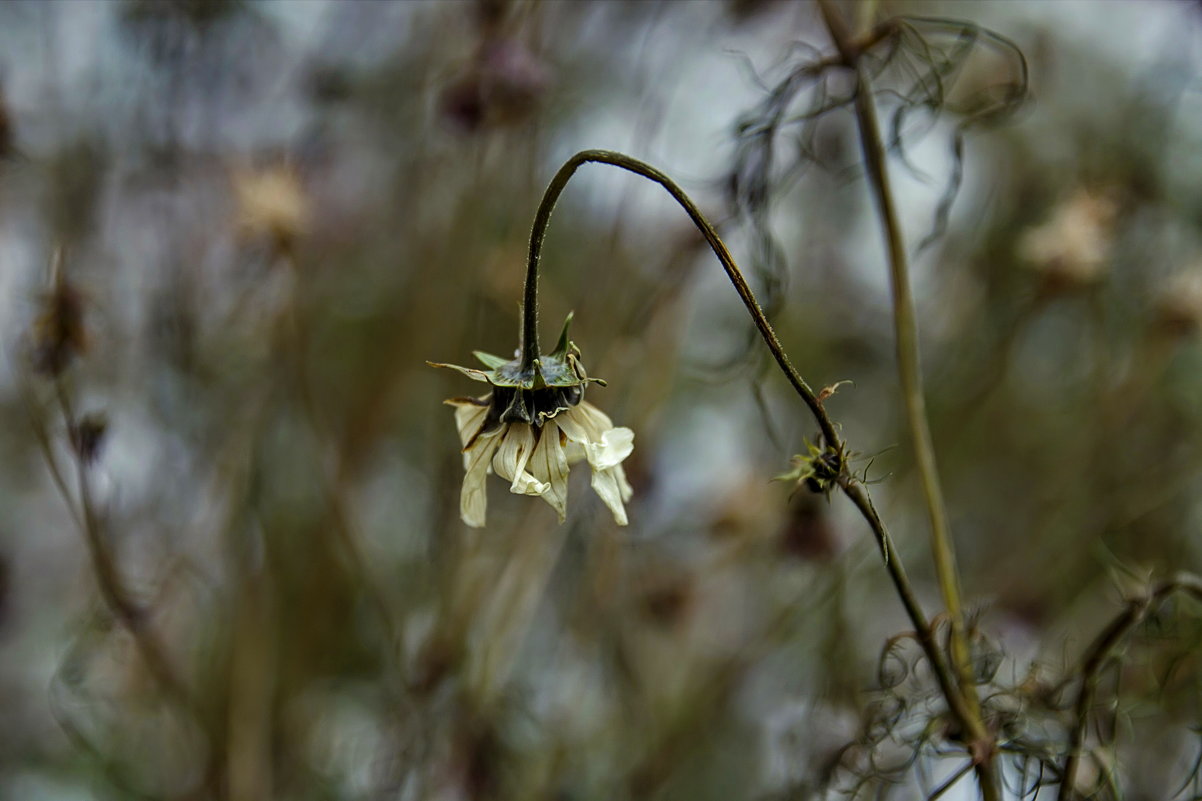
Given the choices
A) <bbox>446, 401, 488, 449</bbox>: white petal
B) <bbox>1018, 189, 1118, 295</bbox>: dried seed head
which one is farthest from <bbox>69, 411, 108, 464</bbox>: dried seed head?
<bbox>1018, 189, 1118, 295</bbox>: dried seed head

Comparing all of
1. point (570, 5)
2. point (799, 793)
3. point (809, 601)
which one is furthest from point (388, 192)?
point (799, 793)

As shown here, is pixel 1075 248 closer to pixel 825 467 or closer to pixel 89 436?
pixel 825 467

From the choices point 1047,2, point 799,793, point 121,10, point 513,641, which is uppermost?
point 1047,2

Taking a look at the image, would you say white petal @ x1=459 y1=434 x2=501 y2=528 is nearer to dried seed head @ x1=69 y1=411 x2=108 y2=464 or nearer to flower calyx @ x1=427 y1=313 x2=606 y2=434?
flower calyx @ x1=427 y1=313 x2=606 y2=434

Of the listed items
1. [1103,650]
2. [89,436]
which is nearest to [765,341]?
[1103,650]

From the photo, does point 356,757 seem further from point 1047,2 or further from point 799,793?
point 1047,2

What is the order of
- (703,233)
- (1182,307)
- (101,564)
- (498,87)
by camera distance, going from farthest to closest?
(1182,307), (498,87), (101,564), (703,233)

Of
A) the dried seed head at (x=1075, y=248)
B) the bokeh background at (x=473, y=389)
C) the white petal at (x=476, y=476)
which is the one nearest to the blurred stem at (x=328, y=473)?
the bokeh background at (x=473, y=389)
